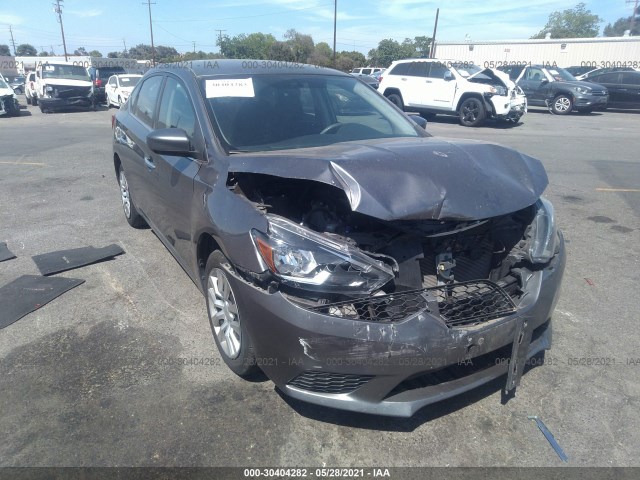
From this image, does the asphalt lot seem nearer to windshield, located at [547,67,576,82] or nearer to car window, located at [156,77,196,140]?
car window, located at [156,77,196,140]

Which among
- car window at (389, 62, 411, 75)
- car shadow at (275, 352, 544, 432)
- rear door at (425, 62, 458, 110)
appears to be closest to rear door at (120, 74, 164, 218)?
car shadow at (275, 352, 544, 432)

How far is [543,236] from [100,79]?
2868 cm

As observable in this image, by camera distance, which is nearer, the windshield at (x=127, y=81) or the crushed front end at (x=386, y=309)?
the crushed front end at (x=386, y=309)

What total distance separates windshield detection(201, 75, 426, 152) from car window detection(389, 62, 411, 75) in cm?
1391

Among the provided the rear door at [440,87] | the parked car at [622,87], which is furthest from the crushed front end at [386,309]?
the parked car at [622,87]

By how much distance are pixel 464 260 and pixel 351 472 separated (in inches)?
51.7

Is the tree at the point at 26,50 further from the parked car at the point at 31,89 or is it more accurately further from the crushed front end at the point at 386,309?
the crushed front end at the point at 386,309

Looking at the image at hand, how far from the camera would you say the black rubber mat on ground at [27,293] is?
3.90 metres

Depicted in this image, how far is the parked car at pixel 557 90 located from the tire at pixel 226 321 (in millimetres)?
19459

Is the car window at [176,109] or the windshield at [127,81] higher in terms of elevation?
the car window at [176,109]

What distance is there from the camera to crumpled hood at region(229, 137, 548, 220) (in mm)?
2568

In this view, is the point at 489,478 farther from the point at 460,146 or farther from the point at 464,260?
the point at 460,146

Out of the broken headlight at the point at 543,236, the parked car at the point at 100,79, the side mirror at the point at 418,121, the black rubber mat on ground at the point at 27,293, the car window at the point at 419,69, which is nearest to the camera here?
the broken headlight at the point at 543,236

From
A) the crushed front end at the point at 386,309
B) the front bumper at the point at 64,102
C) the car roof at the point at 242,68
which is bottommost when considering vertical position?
the front bumper at the point at 64,102
